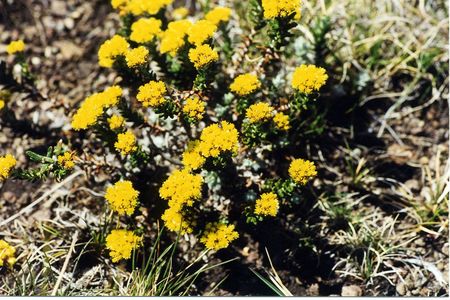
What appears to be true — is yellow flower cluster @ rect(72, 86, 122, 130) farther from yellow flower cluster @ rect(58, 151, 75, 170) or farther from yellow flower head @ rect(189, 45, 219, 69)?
yellow flower head @ rect(189, 45, 219, 69)

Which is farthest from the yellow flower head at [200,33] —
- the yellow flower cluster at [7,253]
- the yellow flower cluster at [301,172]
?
the yellow flower cluster at [7,253]

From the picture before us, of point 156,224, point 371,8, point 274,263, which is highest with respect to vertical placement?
point 371,8

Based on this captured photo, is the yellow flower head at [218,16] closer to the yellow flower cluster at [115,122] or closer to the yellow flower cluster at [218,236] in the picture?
the yellow flower cluster at [115,122]

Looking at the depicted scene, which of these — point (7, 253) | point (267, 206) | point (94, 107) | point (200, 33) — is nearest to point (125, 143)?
point (94, 107)

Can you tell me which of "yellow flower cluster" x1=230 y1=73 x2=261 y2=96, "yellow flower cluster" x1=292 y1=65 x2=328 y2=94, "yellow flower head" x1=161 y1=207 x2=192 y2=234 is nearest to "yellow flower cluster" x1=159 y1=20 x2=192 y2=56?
"yellow flower cluster" x1=230 y1=73 x2=261 y2=96

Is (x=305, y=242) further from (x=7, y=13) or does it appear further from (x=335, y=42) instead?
(x=7, y=13)

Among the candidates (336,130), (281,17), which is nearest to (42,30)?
(281,17)

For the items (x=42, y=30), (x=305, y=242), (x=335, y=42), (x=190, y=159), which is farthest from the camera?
(x=42, y=30)
